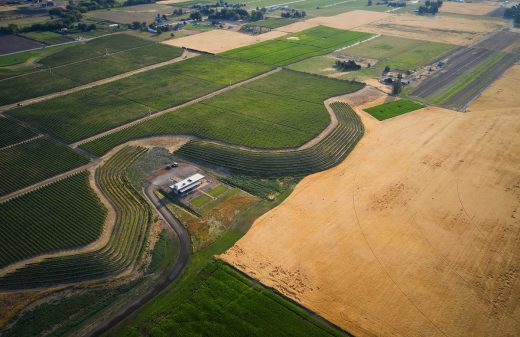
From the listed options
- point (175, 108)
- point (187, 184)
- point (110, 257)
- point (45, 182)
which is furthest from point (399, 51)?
point (110, 257)

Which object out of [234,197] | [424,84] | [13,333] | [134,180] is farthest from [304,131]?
[13,333]

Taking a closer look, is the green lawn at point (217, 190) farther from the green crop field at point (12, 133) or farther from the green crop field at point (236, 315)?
the green crop field at point (12, 133)

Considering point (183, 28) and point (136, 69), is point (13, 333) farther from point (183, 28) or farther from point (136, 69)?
point (183, 28)

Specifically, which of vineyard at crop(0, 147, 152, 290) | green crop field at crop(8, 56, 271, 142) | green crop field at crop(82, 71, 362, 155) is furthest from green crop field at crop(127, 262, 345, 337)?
green crop field at crop(8, 56, 271, 142)

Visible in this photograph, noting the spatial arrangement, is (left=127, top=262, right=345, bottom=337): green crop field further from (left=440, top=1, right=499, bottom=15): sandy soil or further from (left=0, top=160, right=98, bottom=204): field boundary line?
(left=440, top=1, right=499, bottom=15): sandy soil

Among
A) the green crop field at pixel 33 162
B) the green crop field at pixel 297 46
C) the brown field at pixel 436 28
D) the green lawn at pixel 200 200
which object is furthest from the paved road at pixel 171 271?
the brown field at pixel 436 28
